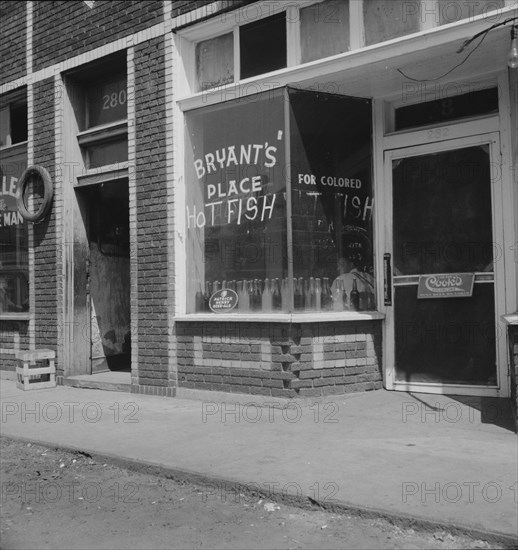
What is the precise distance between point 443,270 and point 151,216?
3701mm

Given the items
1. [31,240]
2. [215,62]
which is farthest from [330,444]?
[31,240]

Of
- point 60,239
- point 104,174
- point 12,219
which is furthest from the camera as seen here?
point 12,219

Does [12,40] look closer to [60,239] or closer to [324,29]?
[60,239]

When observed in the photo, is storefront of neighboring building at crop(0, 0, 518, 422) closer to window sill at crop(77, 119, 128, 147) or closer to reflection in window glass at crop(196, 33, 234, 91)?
reflection in window glass at crop(196, 33, 234, 91)

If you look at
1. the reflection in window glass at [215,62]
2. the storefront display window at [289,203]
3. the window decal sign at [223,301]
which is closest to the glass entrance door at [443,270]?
the storefront display window at [289,203]

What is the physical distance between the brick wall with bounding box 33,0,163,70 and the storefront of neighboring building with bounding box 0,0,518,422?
27 cm

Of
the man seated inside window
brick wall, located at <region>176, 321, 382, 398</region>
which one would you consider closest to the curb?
brick wall, located at <region>176, 321, 382, 398</region>

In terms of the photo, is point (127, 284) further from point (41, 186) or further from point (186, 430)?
point (186, 430)

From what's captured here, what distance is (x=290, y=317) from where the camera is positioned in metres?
7.30

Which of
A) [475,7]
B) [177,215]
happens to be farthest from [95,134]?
[475,7]

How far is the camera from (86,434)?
6.58 meters

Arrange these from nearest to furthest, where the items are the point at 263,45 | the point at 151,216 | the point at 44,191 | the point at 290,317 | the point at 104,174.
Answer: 1. the point at 290,317
2. the point at 263,45
3. the point at 151,216
4. the point at 104,174
5. the point at 44,191

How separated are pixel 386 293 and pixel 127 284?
14.8ft

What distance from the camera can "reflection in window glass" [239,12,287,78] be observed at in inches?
309
